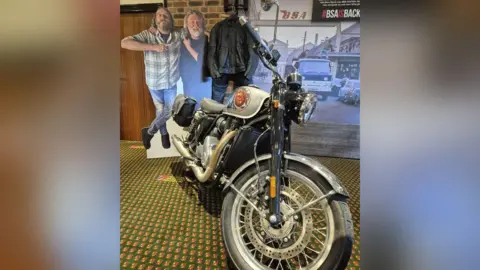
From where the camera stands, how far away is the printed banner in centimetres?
330

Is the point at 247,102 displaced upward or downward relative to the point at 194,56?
downward

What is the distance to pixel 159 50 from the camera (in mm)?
3340

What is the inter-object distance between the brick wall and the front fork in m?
2.39

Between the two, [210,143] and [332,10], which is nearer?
[210,143]

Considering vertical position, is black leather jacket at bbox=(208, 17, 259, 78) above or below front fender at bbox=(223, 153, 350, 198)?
above

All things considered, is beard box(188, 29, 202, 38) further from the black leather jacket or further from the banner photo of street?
the banner photo of street

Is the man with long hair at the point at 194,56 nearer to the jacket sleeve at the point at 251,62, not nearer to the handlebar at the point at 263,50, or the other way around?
the jacket sleeve at the point at 251,62

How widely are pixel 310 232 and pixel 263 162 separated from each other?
377mm

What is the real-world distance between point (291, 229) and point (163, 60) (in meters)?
2.58

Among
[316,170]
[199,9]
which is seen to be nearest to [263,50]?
[316,170]

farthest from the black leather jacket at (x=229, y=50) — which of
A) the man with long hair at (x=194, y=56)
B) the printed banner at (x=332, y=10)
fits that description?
the printed banner at (x=332, y=10)

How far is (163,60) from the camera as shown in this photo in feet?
11.1

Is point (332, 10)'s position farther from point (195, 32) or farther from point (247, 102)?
point (247, 102)

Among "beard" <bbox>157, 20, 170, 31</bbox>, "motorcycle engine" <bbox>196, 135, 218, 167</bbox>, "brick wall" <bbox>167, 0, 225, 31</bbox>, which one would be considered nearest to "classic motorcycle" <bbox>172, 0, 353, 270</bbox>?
"motorcycle engine" <bbox>196, 135, 218, 167</bbox>
